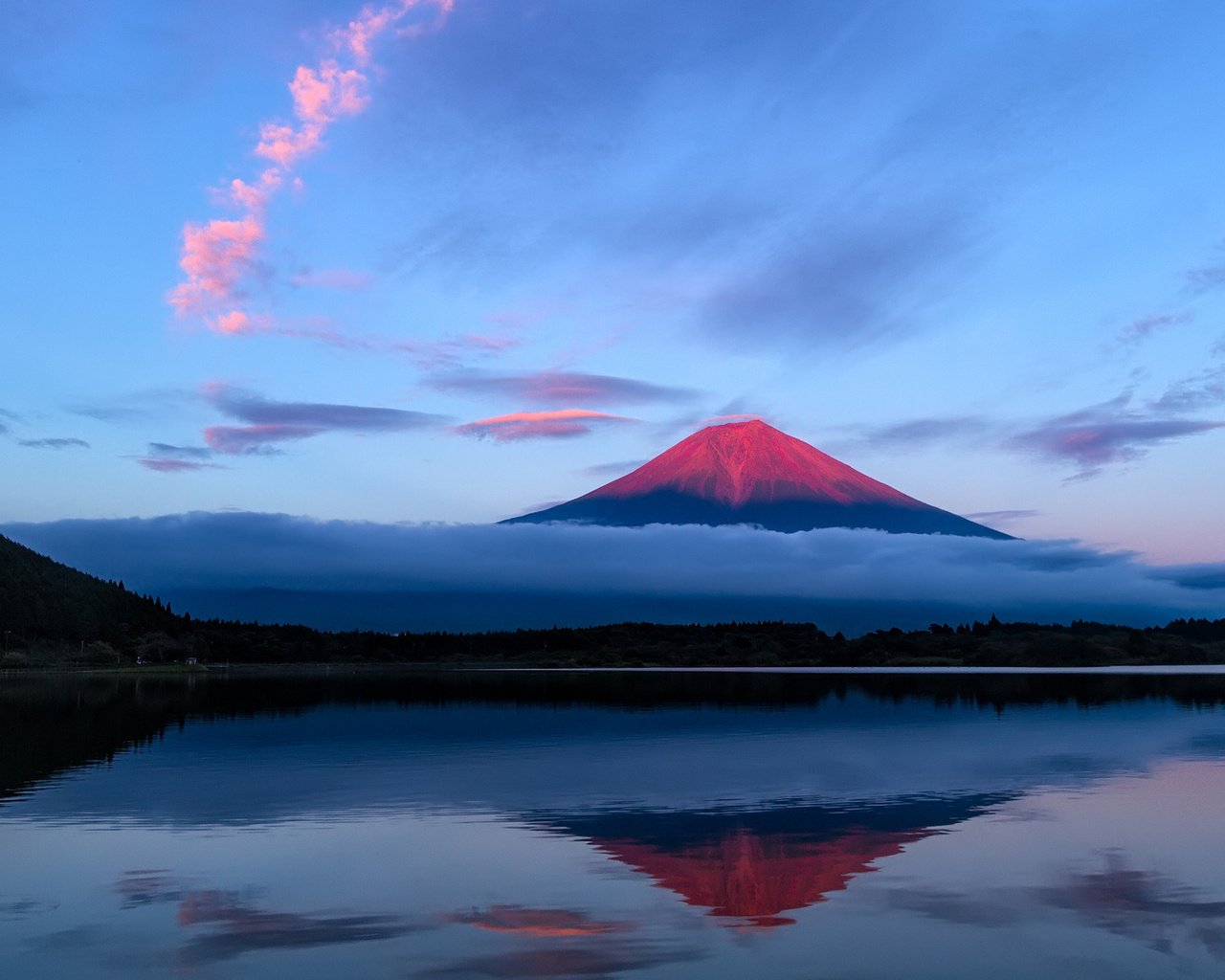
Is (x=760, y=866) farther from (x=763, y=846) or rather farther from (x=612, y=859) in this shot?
(x=612, y=859)

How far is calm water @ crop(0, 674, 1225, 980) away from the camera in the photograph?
18.3 meters

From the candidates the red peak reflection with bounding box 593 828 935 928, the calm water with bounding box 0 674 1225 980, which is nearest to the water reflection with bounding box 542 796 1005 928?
the red peak reflection with bounding box 593 828 935 928

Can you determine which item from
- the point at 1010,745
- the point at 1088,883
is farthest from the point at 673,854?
the point at 1010,745

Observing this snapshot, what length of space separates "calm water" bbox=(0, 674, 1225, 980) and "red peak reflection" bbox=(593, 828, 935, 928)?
4.8 inches

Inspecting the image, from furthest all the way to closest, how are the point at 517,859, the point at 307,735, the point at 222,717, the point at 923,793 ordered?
1. the point at 222,717
2. the point at 307,735
3. the point at 923,793
4. the point at 517,859

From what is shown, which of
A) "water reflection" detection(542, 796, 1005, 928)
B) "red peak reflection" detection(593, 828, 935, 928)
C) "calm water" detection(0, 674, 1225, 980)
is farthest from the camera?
"water reflection" detection(542, 796, 1005, 928)

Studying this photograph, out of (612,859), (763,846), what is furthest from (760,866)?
(612,859)

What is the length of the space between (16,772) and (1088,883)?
1629 inches

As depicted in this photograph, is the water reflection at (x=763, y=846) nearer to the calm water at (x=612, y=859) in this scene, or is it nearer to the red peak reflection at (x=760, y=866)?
the red peak reflection at (x=760, y=866)

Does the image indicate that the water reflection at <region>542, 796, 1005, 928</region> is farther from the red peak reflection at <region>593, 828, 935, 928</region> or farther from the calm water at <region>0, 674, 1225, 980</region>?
the calm water at <region>0, 674, 1225, 980</region>

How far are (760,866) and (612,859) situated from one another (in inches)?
144

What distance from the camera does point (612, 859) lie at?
26.7 metres

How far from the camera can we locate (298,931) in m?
19.8

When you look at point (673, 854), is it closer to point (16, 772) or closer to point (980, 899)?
point (980, 899)
